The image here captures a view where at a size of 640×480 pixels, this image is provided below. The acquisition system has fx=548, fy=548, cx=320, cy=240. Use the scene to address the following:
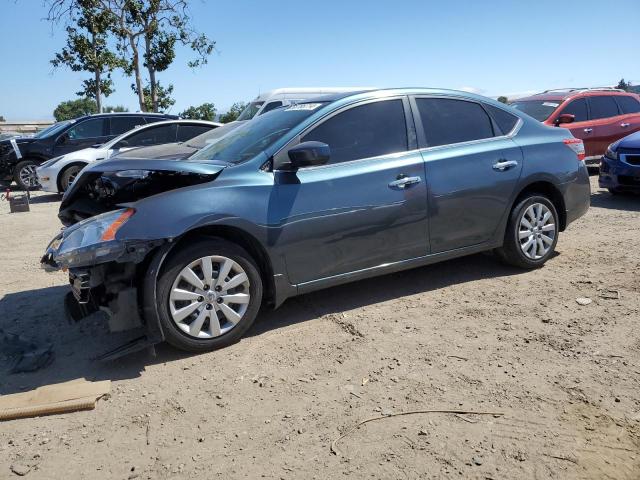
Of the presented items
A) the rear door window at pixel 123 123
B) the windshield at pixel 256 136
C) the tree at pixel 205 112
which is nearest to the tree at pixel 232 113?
the tree at pixel 205 112

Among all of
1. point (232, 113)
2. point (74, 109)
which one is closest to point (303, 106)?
point (232, 113)

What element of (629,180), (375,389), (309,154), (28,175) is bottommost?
(375,389)

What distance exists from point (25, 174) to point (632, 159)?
42.6 feet

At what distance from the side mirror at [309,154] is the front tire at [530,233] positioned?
84.6 inches

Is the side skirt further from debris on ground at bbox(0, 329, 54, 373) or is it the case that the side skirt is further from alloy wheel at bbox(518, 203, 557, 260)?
debris on ground at bbox(0, 329, 54, 373)

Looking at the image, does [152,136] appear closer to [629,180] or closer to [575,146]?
[575,146]

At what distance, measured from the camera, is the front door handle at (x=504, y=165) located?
16.3 feet

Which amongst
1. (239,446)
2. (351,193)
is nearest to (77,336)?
(239,446)

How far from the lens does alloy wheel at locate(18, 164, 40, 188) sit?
1330cm

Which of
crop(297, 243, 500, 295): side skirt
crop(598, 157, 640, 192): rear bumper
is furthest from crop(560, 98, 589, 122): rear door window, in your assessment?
crop(297, 243, 500, 295): side skirt

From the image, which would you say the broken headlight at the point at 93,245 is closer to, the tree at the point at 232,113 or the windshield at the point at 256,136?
the windshield at the point at 256,136

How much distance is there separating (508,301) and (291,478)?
9.08ft

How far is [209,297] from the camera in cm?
380

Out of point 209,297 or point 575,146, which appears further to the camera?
point 575,146
